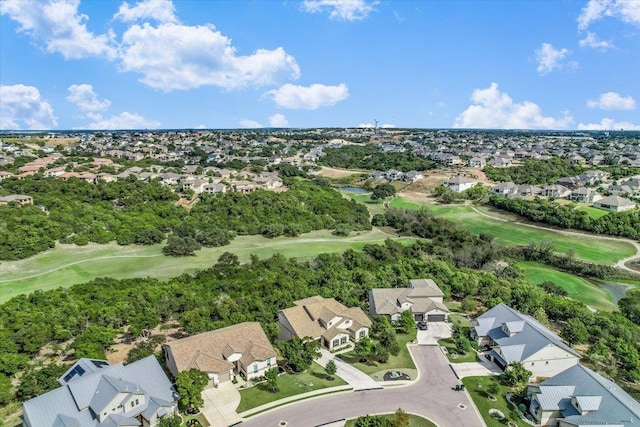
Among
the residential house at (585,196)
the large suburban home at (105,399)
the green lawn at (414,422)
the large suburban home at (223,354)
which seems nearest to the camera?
the large suburban home at (105,399)

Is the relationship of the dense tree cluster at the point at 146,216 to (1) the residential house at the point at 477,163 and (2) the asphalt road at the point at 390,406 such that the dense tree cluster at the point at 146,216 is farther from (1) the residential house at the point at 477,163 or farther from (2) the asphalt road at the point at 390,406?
(1) the residential house at the point at 477,163

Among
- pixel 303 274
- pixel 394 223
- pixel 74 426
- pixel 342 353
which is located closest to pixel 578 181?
pixel 394 223

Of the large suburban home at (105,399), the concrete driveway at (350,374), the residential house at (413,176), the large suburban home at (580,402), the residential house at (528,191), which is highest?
the residential house at (413,176)

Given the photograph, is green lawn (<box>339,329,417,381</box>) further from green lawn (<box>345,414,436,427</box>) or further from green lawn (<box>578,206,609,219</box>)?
green lawn (<box>578,206,609,219</box>)

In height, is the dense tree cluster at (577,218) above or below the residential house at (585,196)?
below

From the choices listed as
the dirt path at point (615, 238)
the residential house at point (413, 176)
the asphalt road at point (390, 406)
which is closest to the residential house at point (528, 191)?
the dirt path at point (615, 238)

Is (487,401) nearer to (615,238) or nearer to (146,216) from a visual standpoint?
(615,238)

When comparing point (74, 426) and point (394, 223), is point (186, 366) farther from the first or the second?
point (394, 223)
